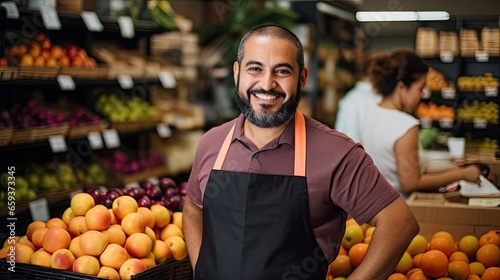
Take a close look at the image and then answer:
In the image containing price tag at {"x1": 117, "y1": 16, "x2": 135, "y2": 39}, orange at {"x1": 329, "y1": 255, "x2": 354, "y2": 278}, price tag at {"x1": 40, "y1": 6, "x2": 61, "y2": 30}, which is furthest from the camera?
price tag at {"x1": 117, "y1": 16, "x2": 135, "y2": 39}

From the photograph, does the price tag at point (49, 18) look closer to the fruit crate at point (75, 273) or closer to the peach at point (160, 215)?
the peach at point (160, 215)

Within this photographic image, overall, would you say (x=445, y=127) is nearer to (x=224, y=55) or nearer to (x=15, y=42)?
(x=15, y=42)

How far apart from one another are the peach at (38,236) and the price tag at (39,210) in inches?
56.0

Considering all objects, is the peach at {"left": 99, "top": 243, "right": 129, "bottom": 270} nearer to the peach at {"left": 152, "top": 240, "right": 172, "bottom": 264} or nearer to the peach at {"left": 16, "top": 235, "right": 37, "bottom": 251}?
the peach at {"left": 152, "top": 240, "right": 172, "bottom": 264}

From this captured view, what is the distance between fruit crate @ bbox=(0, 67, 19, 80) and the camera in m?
4.12

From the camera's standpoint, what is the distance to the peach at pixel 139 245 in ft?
8.63

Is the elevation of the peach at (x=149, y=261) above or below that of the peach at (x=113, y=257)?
below

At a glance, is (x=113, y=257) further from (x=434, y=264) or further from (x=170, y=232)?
(x=434, y=264)

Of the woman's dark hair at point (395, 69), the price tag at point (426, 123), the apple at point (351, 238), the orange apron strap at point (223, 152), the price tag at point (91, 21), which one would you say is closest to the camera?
the orange apron strap at point (223, 152)

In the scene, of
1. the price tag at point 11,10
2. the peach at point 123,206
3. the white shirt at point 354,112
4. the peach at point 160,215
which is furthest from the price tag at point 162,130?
the peach at point 123,206

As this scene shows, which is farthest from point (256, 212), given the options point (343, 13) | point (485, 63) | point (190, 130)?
point (343, 13)

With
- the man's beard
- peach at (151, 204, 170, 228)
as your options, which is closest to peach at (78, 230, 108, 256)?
peach at (151, 204, 170, 228)

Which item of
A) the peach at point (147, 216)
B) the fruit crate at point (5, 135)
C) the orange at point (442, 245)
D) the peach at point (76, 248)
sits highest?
the fruit crate at point (5, 135)

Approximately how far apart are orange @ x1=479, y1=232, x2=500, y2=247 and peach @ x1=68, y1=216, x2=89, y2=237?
1.61 metres
